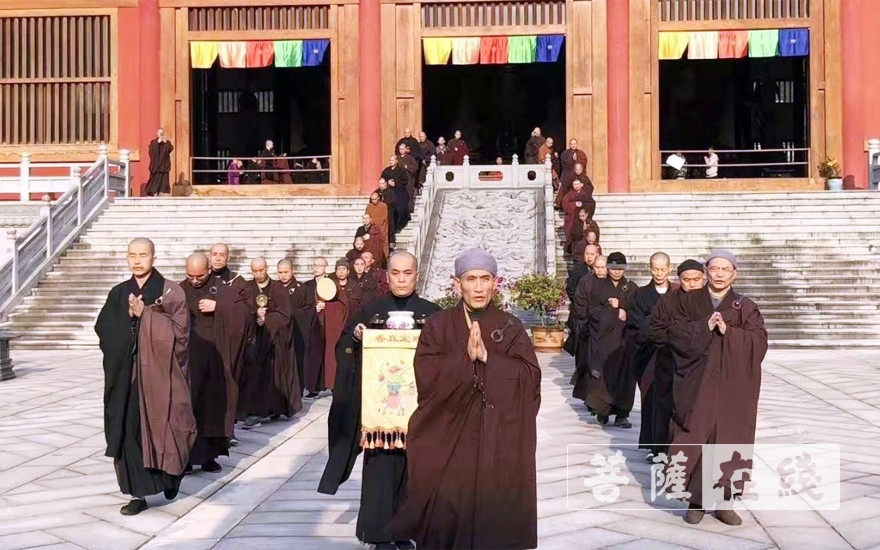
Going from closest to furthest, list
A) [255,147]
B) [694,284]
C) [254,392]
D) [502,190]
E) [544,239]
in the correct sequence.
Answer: [694,284], [254,392], [544,239], [502,190], [255,147]

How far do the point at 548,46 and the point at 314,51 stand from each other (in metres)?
4.46

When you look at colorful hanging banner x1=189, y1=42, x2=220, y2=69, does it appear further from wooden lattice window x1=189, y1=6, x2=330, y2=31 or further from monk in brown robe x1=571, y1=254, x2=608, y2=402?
monk in brown robe x1=571, y1=254, x2=608, y2=402

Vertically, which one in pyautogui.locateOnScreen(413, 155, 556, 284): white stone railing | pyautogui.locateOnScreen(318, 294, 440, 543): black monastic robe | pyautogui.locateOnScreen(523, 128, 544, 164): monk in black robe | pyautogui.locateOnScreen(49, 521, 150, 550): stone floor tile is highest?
pyautogui.locateOnScreen(523, 128, 544, 164): monk in black robe

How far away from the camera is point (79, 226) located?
16.4 m

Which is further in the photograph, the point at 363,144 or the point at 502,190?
the point at 363,144

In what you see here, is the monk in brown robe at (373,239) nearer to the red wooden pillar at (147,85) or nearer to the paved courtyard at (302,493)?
the paved courtyard at (302,493)

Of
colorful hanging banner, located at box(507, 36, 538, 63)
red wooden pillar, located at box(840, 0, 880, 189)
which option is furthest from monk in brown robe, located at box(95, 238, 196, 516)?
red wooden pillar, located at box(840, 0, 880, 189)

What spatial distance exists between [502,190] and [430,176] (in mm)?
1284

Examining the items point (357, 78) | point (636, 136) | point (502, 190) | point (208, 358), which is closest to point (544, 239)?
point (502, 190)

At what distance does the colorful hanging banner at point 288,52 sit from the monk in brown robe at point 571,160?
223 inches

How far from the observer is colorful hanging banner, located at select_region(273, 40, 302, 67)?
778 inches

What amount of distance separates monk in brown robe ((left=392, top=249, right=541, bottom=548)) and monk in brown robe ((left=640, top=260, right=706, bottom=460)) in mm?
1943

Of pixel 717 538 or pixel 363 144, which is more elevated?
pixel 363 144

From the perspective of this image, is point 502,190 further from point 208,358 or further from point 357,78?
point 208,358
